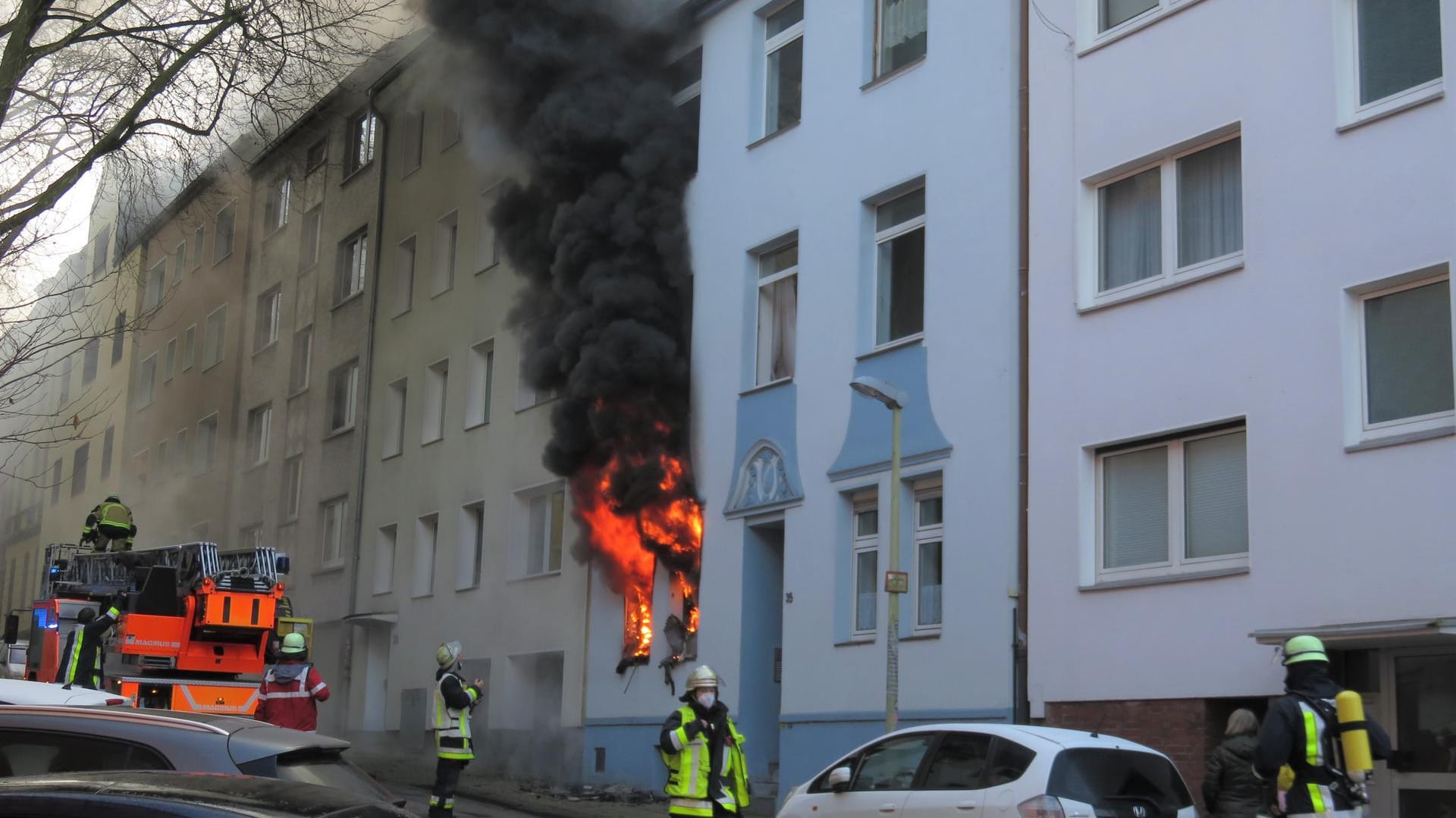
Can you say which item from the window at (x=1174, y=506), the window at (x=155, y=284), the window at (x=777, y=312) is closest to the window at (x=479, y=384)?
the window at (x=777, y=312)

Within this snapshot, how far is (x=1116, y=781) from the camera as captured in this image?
31.2 feet

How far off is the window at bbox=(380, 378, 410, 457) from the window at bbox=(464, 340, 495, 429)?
3153mm

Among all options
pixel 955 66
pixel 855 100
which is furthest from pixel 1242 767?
pixel 855 100

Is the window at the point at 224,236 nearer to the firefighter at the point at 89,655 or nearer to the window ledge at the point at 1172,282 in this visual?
the firefighter at the point at 89,655

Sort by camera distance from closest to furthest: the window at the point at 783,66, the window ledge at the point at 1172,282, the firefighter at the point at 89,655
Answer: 1. the window ledge at the point at 1172,282
2. the firefighter at the point at 89,655
3. the window at the point at 783,66

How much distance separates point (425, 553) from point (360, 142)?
10.2 m

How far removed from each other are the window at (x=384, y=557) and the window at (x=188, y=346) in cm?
1681

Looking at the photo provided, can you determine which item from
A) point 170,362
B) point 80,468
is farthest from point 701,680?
point 80,468

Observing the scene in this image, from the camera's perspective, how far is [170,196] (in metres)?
21.2

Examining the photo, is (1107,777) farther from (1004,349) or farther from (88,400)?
(88,400)

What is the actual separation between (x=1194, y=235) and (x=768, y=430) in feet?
20.4

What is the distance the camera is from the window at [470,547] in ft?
85.2

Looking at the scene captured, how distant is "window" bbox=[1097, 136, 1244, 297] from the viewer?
13953 mm

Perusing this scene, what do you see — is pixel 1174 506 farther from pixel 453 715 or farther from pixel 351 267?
pixel 351 267
